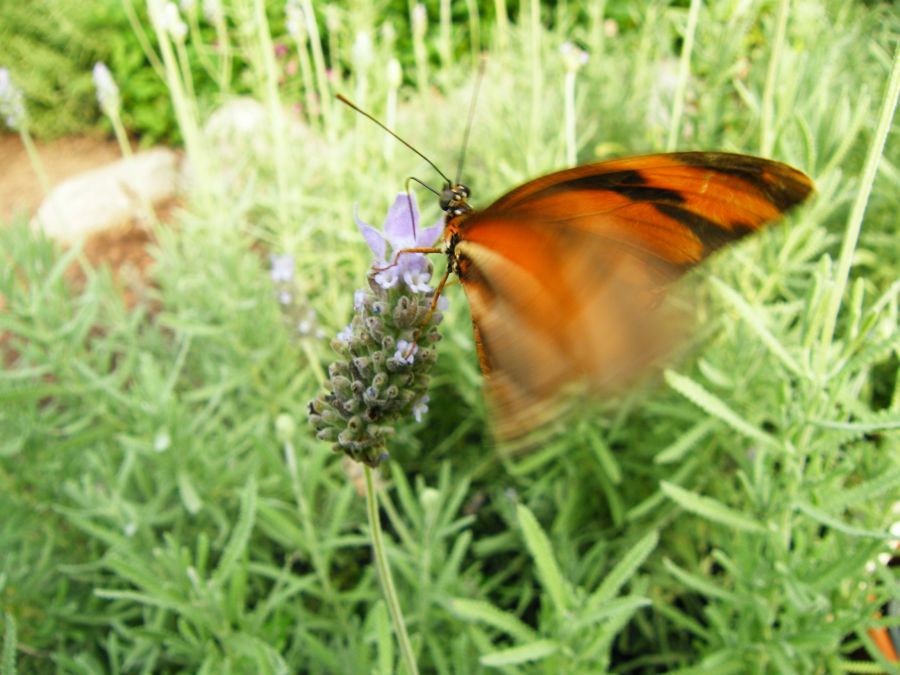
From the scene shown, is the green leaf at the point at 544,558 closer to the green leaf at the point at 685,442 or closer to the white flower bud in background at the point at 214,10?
the green leaf at the point at 685,442

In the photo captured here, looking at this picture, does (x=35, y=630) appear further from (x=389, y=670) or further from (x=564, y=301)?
(x=564, y=301)

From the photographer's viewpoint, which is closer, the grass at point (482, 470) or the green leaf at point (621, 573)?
the green leaf at point (621, 573)

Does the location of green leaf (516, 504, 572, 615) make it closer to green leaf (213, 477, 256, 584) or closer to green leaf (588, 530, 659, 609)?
green leaf (588, 530, 659, 609)

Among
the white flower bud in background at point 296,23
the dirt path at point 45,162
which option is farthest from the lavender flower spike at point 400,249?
the dirt path at point 45,162

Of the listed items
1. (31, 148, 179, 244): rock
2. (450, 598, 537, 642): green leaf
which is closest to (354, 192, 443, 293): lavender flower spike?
(450, 598, 537, 642): green leaf

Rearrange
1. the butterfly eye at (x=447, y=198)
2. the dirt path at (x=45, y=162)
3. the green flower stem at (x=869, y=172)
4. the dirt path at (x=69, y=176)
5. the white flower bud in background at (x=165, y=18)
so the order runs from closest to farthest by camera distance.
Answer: the green flower stem at (x=869, y=172) → the butterfly eye at (x=447, y=198) → the white flower bud in background at (x=165, y=18) → the dirt path at (x=69, y=176) → the dirt path at (x=45, y=162)

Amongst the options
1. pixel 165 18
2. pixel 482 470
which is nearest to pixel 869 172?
pixel 482 470
